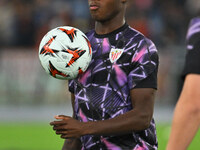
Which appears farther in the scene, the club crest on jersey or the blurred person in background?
the club crest on jersey

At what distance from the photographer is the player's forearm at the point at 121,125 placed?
3.62m

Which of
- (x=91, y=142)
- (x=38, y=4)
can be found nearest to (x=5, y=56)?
(x=38, y=4)

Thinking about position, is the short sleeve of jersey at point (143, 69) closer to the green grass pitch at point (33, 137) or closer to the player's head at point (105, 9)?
the player's head at point (105, 9)

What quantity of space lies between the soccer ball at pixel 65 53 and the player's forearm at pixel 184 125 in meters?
0.71

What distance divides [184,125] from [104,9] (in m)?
0.96

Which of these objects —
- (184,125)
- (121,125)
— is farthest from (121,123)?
(184,125)

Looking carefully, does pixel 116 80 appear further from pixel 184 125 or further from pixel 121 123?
pixel 184 125

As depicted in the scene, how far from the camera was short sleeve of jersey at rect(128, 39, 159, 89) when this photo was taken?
12.0 ft

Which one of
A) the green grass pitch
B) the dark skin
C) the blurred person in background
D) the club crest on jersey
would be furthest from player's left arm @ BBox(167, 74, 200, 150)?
the green grass pitch

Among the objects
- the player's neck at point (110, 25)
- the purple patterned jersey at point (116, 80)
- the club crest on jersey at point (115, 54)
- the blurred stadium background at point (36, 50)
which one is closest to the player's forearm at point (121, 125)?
the purple patterned jersey at point (116, 80)

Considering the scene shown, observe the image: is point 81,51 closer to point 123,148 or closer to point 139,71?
point 139,71

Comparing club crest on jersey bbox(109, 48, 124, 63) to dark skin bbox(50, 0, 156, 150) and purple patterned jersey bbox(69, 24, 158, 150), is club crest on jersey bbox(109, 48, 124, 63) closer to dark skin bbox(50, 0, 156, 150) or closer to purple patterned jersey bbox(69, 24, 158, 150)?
purple patterned jersey bbox(69, 24, 158, 150)

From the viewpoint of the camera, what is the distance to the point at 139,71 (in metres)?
3.69

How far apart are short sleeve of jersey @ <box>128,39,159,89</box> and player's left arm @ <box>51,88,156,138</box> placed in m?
0.06
